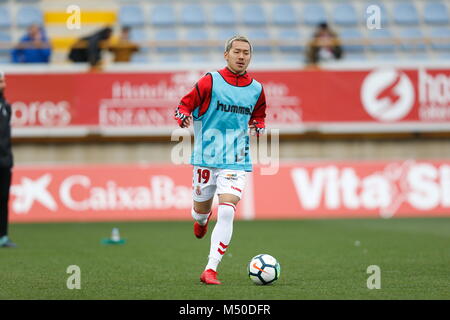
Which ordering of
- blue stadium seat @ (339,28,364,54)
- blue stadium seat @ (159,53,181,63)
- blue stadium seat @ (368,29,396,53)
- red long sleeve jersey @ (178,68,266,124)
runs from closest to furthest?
1. red long sleeve jersey @ (178,68,266,124)
2. blue stadium seat @ (159,53,181,63)
3. blue stadium seat @ (339,28,364,54)
4. blue stadium seat @ (368,29,396,53)

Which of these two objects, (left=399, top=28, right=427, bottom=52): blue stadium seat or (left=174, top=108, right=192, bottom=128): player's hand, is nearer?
(left=174, top=108, right=192, bottom=128): player's hand

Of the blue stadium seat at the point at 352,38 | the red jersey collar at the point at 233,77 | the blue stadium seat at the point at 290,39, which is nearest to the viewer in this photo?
the red jersey collar at the point at 233,77

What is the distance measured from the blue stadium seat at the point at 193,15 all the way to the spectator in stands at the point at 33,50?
4695mm

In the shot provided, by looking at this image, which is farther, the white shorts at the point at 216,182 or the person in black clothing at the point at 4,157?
the person in black clothing at the point at 4,157

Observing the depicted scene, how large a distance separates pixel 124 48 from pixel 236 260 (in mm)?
10265

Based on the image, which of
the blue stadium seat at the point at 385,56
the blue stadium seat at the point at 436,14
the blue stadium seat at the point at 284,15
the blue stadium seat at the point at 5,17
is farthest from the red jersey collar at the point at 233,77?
the blue stadium seat at the point at 436,14

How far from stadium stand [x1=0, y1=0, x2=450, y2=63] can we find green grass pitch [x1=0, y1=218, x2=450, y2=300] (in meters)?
6.87

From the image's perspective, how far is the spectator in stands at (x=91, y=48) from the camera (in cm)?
1894

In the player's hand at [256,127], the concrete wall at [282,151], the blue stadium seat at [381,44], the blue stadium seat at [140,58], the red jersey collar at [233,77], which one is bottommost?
the concrete wall at [282,151]

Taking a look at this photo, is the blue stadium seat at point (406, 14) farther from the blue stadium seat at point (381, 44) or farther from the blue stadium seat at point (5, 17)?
the blue stadium seat at point (5, 17)

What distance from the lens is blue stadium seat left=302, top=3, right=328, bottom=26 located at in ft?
75.7

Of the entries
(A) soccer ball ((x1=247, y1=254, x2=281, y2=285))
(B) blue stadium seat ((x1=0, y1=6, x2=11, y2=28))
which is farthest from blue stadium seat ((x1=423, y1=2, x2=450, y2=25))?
(A) soccer ball ((x1=247, y1=254, x2=281, y2=285))

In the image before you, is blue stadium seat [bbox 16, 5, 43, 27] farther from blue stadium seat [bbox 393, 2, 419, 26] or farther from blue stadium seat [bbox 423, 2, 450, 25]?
→ blue stadium seat [bbox 423, 2, 450, 25]

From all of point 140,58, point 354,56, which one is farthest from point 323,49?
point 140,58
